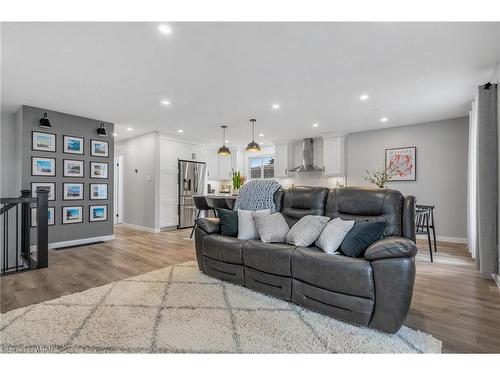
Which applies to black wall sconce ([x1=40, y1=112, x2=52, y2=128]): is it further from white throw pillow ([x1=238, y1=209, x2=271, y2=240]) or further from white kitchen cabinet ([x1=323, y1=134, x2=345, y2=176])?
white kitchen cabinet ([x1=323, y1=134, x2=345, y2=176])

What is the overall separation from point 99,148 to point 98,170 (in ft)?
1.46

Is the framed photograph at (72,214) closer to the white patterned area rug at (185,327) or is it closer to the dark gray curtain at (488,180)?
the white patterned area rug at (185,327)

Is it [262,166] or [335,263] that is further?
[262,166]

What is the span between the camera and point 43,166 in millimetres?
4523

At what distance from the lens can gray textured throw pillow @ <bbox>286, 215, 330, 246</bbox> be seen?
2424 millimetres

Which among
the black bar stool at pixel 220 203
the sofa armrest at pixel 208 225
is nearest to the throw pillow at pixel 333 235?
the sofa armrest at pixel 208 225

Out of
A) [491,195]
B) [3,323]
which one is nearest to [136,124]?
[3,323]

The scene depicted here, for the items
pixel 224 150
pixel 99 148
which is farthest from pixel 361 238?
pixel 99 148

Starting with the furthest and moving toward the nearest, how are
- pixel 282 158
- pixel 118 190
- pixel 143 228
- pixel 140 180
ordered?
pixel 118 190 → pixel 282 158 → pixel 140 180 → pixel 143 228

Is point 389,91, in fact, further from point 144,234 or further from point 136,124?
point 144,234

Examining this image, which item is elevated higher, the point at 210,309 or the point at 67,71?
the point at 67,71

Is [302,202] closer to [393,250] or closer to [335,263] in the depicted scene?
[335,263]

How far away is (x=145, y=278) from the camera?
294 cm

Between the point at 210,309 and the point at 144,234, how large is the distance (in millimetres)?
4314
